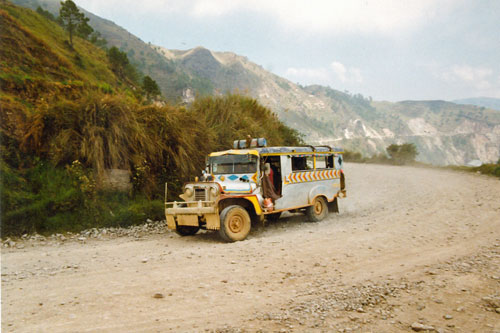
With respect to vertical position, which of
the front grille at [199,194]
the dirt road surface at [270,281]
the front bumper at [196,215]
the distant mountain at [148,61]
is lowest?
the dirt road surface at [270,281]

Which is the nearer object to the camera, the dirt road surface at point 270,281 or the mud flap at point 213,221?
the dirt road surface at point 270,281

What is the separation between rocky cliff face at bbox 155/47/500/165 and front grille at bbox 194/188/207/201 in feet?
326

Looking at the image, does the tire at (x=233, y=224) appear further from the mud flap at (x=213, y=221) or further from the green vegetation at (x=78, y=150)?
the green vegetation at (x=78, y=150)

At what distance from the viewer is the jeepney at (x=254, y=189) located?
818 centimetres

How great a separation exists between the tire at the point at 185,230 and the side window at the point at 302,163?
11.1 ft

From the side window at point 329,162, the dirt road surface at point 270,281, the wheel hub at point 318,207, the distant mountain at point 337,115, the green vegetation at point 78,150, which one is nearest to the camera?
the dirt road surface at point 270,281

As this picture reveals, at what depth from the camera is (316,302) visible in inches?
170

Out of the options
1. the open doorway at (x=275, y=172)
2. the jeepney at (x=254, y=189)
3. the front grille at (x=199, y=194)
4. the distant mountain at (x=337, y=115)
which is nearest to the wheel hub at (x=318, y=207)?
the jeepney at (x=254, y=189)

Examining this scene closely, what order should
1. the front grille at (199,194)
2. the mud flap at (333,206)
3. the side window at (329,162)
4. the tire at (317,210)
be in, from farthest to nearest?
the mud flap at (333,206)
the side window at (329,162)
the tire at (317,210)
the front grille at (199,194)

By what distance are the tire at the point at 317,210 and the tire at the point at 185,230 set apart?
362cm

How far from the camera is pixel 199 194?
27.9 ft

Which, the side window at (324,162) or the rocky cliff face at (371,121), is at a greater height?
the rocky cliff face at (371,121)

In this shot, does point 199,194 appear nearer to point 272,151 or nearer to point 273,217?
point 272,151

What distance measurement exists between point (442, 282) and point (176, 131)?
9.90 m
